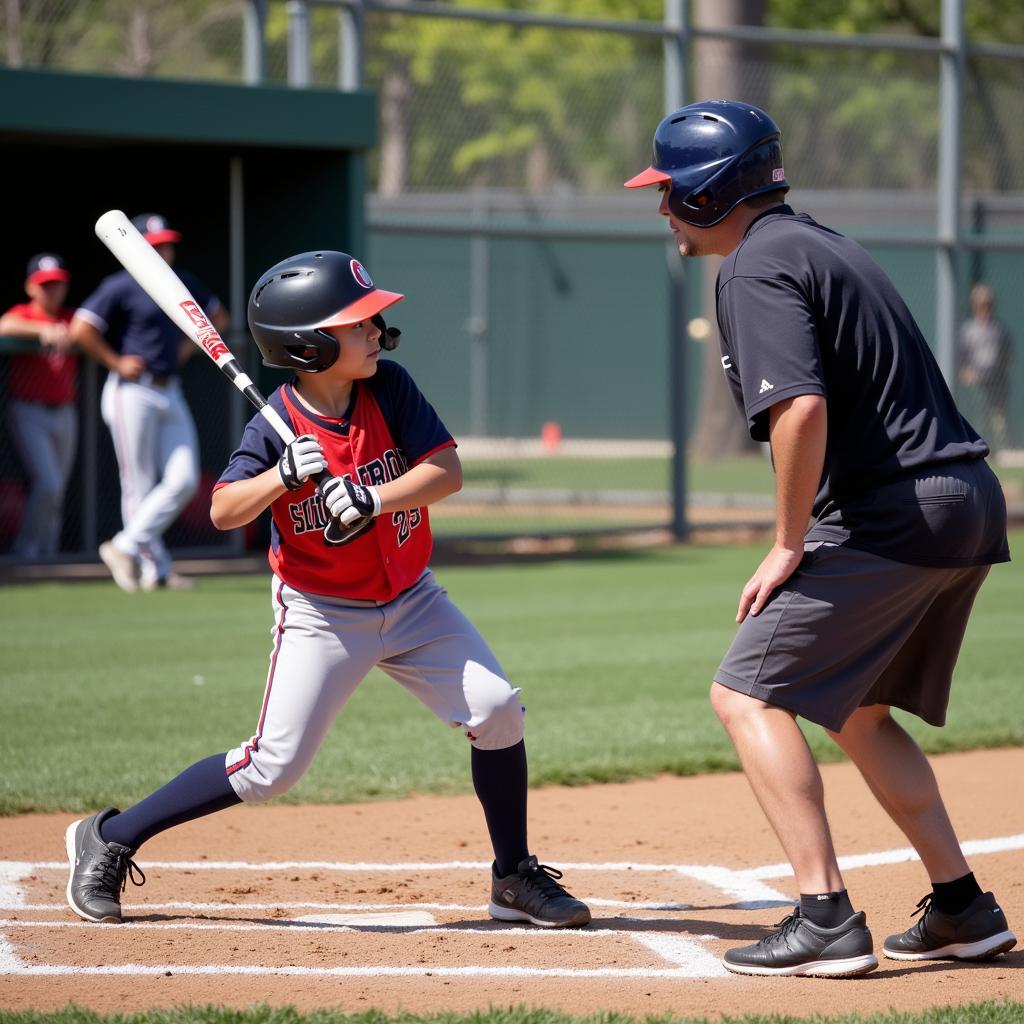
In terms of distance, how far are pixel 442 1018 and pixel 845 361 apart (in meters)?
1.65

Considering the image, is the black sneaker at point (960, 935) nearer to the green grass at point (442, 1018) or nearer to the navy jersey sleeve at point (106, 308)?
the green grass at point (442, 1018)

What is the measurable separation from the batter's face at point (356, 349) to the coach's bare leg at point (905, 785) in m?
1.47

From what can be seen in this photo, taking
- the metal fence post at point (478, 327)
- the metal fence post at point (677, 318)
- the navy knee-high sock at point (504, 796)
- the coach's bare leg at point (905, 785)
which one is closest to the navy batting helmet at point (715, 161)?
the coach's bare leg at point (905, 785)

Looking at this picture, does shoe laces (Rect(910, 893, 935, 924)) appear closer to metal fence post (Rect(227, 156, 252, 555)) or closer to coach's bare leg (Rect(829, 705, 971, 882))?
Result: coach's bare leg (Rect(829, 705, 971, 882))

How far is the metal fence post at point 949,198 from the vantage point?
52.0 ft

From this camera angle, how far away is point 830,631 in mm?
3619

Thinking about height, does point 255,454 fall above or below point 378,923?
above

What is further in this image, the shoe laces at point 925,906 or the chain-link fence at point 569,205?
the chain-link fence at point 569,205

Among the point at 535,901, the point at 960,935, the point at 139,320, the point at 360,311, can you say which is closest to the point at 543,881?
the point at 535,901

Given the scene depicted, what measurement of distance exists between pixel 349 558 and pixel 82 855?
1.06 meters

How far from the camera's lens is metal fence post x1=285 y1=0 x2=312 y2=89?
12227 mm

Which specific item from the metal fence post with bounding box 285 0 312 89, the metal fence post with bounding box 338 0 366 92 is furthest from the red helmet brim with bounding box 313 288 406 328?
the metal fence post with bounding box 338 0 366 92

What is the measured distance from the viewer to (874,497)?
12.0ft

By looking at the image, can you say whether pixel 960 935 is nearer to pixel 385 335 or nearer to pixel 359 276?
pixel 385 335
